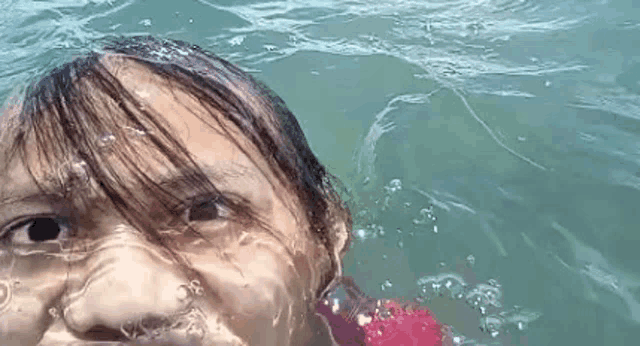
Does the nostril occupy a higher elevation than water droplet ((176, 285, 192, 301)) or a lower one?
lower

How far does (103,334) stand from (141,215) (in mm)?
358

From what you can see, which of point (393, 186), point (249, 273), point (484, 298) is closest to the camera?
point (249, 273)

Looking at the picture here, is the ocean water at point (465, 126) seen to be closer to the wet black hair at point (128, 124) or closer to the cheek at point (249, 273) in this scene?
the wet black hair at point (128, 124)

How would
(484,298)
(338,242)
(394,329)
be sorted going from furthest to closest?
(484,298), (394,329), (338,242)

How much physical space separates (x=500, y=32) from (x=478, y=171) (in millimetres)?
1915

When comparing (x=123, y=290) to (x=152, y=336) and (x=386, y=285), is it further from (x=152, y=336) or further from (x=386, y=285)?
(x=386, y=285)

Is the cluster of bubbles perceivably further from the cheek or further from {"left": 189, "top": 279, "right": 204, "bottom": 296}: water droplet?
{"left": 189, "top": 279, "right": 204, "bottom": 296}: water droplet

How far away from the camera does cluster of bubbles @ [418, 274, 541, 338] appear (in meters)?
2.82

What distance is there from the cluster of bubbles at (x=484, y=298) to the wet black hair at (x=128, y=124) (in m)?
1.00

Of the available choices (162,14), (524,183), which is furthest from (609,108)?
(162,14)

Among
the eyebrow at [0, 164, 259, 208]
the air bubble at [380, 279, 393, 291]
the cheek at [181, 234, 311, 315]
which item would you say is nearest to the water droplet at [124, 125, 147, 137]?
the eyebrow at [0, 164, 259, 208]

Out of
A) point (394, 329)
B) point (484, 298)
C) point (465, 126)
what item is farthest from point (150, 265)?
point (465, 126)

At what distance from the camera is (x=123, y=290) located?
1729 millimetres

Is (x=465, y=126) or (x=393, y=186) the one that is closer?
(x=393, y=186)
